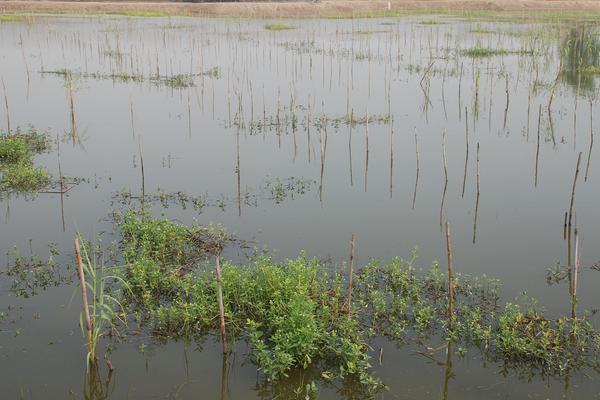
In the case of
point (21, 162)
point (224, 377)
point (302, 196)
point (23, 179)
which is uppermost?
point (21, 162)

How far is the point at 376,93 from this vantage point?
49.9 ft

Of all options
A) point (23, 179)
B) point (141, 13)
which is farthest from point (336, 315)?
point (141, 13)

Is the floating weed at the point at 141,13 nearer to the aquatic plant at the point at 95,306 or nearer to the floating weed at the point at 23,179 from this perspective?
the floating weed at the point at 23,179

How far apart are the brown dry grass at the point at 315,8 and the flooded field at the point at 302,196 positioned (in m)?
19.3

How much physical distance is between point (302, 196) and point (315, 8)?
32.5 metres

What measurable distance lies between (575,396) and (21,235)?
5.87 m

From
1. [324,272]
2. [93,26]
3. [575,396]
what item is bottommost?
[575,396]

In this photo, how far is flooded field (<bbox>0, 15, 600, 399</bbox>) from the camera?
487 cm

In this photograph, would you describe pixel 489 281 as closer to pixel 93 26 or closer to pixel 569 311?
pixel 569 311

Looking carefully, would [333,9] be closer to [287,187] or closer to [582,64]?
[582,64]

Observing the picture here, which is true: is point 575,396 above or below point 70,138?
below

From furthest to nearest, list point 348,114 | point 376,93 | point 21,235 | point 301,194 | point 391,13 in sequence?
point 391,13 → point 376,93 → point 348,114 → point 301,194 → point 21,235

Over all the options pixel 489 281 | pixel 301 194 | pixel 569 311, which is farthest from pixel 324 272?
pixel 301 194

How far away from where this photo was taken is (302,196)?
869 centimetres
